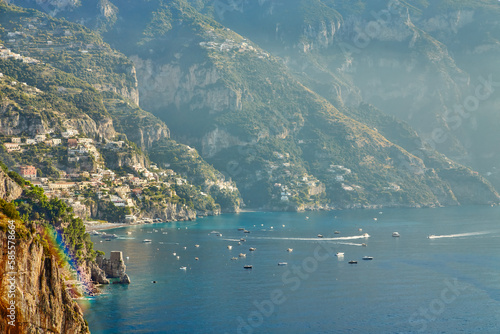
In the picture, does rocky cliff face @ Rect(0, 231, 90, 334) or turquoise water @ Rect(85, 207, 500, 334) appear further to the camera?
turquoise water @ Rect(85, 207, 500, 334)

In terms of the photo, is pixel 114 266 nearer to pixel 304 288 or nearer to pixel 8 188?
pixel 8 188

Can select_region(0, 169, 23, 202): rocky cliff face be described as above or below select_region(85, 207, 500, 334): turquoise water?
above

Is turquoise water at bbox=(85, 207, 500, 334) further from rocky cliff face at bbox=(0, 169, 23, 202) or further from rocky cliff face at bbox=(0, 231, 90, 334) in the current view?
rocky cliff face at bbox=(0, 169, 23, 202)

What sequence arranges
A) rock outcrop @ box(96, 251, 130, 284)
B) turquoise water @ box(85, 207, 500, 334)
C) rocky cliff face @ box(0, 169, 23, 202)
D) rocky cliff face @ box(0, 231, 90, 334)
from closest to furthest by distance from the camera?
rocky cliff face @ box(0, 231, 90, 334) < turquoise water @ box(85, 207, 500, 334) < rock outcrop @ box(96, 251, 130, 284) < rocky cliff face @ box(0, 169, 23, 202)

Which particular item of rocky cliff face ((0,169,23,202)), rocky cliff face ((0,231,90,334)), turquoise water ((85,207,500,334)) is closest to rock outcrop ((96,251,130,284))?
turquoise water ((85,207,500,334))

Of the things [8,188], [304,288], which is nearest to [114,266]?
[8,188]

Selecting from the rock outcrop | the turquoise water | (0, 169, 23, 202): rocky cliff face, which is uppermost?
(0, 169, 23, 202): rocky cliff face

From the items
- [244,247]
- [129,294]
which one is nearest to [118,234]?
[244,247]
